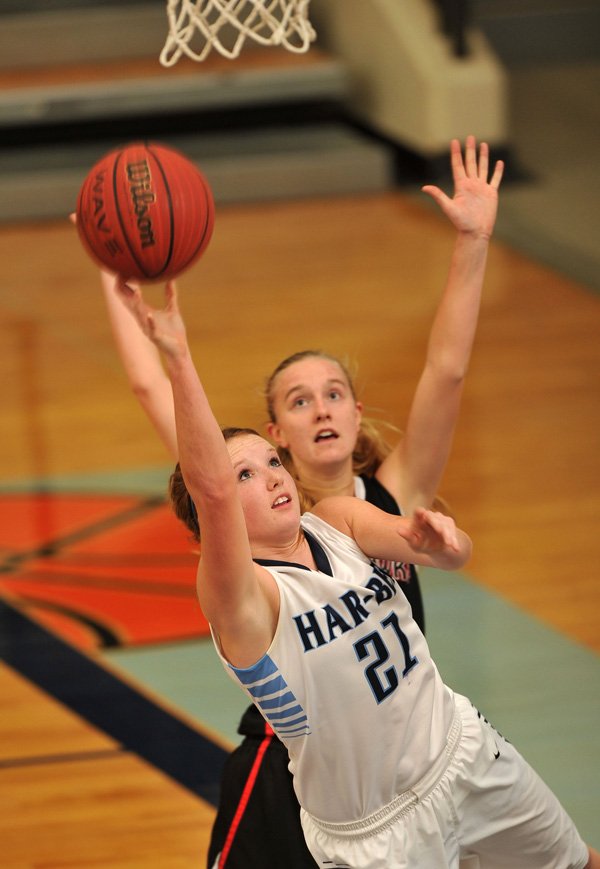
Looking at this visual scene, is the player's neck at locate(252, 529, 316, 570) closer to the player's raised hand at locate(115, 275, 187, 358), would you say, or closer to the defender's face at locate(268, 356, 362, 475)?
the defender's face at locate(268, 356, 362, 475)

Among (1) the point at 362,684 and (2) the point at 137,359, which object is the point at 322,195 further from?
(1) the point at 362,684

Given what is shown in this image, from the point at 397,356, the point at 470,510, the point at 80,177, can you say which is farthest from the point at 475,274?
the point at 80,177

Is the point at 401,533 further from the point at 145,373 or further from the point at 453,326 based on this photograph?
the point at 145,373

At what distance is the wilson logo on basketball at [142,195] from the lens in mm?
2609

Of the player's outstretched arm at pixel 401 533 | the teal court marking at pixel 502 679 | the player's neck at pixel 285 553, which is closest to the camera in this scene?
the player's outstretched arm at pixel 401 533

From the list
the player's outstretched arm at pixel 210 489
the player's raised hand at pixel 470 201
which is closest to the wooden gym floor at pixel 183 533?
the player's raised hand at pixel 470 201

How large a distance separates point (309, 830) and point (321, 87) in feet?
27.6

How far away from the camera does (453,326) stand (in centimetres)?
315

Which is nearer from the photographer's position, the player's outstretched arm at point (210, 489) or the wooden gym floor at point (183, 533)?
the player's outstretched arm at point (210, 489)

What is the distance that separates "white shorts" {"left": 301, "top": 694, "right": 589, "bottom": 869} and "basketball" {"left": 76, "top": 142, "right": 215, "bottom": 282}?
1.05 m

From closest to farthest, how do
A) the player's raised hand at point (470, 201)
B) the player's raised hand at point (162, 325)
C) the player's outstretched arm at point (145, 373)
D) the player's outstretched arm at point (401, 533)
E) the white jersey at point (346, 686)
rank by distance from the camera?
the player's raised hand at point (162, 325) → the player's outstretched arm at point (401, 533) → the white jersey at point (346, 686) → the player's raised hand at point (470, 201) → the player's outstretched arm at point (145, 373)

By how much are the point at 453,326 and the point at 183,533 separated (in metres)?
2.73

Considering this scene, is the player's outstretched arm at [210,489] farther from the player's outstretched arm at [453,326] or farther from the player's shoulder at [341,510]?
the player's outstretched arm at [453,326]

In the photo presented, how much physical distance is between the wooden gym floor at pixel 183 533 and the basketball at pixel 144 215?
2.82 feet
